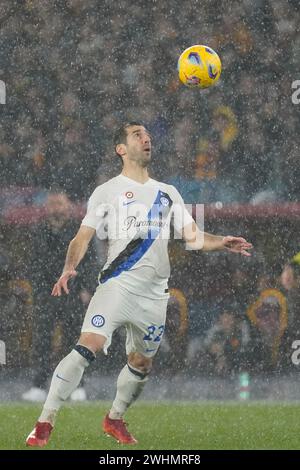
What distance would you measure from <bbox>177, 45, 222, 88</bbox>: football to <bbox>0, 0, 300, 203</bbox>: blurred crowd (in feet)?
11.9

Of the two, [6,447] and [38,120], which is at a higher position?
[38,120]

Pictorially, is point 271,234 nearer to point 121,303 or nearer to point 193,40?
point 193,40

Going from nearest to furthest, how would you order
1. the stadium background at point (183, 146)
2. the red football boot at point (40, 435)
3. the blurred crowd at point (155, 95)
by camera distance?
the red football boot at point (40, 435)
the stadium background at point (183, 146)
the blurred crowd at point (155, 95)

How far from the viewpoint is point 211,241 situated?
8852 mm

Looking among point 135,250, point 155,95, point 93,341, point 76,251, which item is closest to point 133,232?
point 135,250

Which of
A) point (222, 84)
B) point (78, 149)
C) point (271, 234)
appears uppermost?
point (222, 84)

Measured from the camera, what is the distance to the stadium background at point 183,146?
43.7 feet

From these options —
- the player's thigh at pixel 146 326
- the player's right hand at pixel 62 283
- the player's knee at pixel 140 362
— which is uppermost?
the player's right hand at pixel 62 283

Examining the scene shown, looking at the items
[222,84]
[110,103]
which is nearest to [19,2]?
[110,103]

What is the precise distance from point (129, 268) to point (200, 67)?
246 centimetres

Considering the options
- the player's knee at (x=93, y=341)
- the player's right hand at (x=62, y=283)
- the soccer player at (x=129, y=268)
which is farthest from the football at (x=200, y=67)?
the player's knee at (x=93, y=341)

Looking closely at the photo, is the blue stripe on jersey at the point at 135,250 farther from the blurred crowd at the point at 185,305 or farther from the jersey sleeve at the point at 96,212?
the blurred crowd at the point at 185,305

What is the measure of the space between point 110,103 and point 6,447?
730 centimetres
